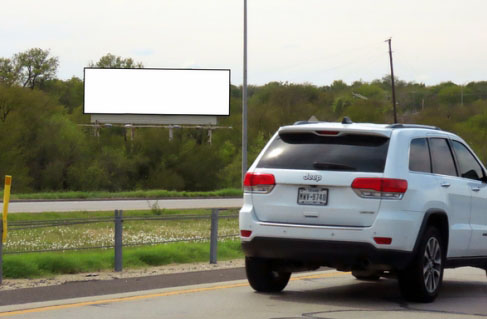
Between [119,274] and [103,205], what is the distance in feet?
83.2

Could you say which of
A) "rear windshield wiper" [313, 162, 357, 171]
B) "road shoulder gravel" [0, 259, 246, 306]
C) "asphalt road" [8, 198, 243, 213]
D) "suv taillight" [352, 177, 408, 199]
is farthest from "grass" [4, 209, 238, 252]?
"suv taillight" [352, 177, 408, 199]

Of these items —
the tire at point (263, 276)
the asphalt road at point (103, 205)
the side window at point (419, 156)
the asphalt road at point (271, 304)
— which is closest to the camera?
the asphalt road at point (271, 304)

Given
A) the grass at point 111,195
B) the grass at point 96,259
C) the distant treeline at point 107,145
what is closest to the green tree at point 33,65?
the distant treeline at point 107,145

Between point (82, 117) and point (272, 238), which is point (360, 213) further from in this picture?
point (82, 117)

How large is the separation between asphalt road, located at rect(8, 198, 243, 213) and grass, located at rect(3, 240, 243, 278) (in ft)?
58.1

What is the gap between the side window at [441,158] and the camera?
39.0 ft

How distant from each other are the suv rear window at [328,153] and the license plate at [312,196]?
23cm

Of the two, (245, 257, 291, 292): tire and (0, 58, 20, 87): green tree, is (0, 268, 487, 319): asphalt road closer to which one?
(245, 257, 291, 292): tire

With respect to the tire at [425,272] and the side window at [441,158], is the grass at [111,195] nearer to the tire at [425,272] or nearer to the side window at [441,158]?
the side window at [441,158]

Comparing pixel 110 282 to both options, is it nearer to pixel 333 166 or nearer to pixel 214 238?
pixel 214 238

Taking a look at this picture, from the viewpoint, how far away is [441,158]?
476 inches

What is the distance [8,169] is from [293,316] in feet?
165

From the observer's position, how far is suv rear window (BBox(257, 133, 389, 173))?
36.0 feet

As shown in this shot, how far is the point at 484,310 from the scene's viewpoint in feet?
35.8
